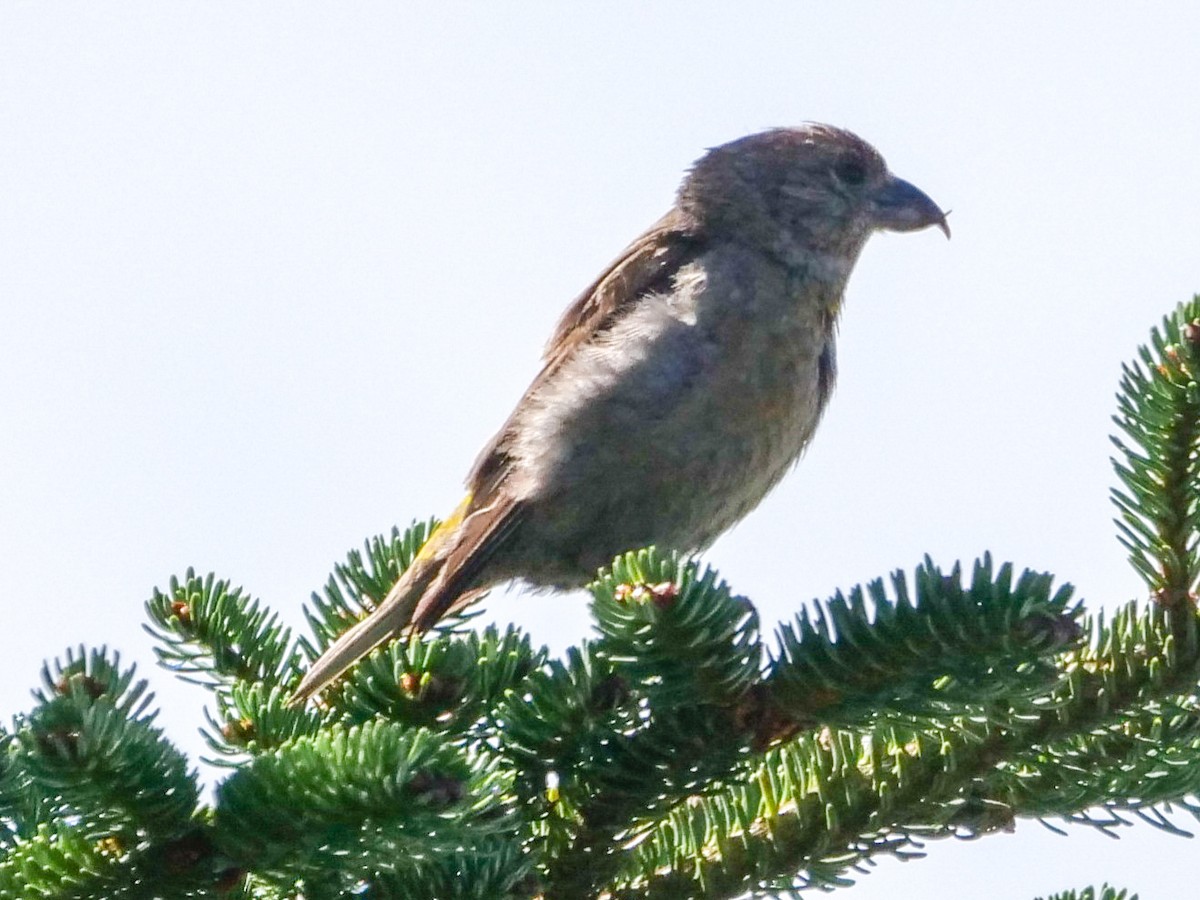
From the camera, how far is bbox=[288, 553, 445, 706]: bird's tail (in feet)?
9.68

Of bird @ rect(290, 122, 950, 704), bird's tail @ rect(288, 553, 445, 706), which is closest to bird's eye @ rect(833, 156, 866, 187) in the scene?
bird @ rect(290, 122, 950, 704)

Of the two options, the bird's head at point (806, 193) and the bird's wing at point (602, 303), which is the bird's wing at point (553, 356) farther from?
the bird's head at point (806, 193)

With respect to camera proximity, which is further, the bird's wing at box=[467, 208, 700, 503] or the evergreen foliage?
the bird's wing at box=[467, 208, 700, 503]

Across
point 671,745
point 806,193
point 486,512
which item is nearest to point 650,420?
point 486,512

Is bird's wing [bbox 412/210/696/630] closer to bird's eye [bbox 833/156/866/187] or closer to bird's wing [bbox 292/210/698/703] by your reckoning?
bird's wing [bbox 292/210/698/703]

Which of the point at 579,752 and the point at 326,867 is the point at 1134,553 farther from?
Answer: the point at 326,867

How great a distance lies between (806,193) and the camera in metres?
5.53

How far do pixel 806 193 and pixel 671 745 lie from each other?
3.57 meters

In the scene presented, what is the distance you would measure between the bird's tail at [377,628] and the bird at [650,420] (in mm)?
239

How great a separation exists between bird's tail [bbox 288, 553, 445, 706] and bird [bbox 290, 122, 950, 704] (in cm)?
24

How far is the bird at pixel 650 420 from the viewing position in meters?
4.36

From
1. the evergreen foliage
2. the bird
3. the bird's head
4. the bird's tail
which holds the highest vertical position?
the bird's head

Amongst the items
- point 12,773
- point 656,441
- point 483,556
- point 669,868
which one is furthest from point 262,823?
point 656,441

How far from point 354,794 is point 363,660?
0.62 metres
